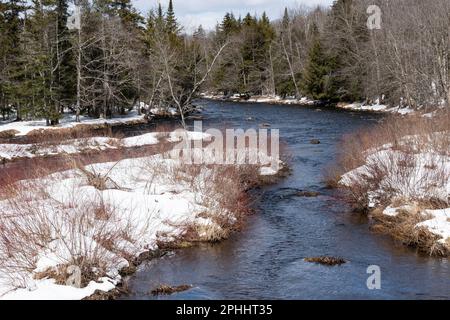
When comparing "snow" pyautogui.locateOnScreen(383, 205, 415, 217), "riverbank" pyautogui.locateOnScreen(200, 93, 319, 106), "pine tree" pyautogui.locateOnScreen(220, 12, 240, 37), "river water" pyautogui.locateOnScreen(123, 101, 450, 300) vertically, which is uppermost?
"pine tree" pyautogui.locateOnScreen(220, 12, 240, 37)

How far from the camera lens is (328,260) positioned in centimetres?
1298

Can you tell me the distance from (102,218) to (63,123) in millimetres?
30188

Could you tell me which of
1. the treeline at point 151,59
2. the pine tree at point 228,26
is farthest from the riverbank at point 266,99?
the pine tree at point 228,26

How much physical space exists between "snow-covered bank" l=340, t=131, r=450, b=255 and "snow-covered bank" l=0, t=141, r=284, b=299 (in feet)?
14.6

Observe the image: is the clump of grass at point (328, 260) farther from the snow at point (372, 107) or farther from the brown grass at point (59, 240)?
the snow at point (372, 107)

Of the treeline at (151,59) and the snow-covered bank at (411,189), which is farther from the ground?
the treeline at (151,59)

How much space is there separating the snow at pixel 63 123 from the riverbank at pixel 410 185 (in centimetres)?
2494

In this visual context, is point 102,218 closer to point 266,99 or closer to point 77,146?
point 77,146

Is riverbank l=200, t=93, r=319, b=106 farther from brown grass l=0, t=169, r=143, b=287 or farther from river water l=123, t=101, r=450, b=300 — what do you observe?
brown grass l=0, t=169, r=143, b=287

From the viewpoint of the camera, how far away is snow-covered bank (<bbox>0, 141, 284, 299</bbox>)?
10719 mm

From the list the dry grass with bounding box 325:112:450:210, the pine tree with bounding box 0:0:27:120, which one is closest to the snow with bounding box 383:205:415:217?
the dry grass with bounding box 325:112:450:210

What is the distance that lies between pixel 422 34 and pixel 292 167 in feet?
77.9

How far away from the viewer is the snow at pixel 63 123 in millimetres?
37344
